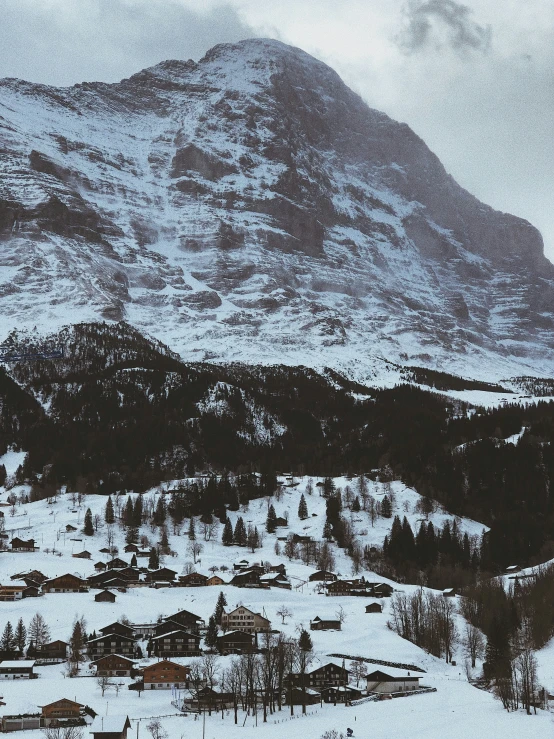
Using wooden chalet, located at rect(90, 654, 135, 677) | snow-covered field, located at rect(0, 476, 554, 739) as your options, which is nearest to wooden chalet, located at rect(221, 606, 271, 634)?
snow-covered field, located at rect(0, 476, 554, 739)

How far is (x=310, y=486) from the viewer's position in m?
177

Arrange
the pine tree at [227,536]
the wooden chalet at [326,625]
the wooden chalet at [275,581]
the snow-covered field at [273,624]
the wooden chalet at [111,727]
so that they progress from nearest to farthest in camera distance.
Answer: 1. the wooden chalet at [111,727]
2. the snow-covered field at [273,624]
3. the wooden chalet at [326,625]
4. the wooden chalet at [275,581]
5. the pine tree at [227,536]

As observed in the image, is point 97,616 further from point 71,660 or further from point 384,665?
point 384,665

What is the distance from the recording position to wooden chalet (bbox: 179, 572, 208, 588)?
117988 mm

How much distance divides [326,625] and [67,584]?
3441 cm

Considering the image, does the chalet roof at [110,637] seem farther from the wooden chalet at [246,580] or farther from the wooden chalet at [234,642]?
the wooden chalet at [246,580]

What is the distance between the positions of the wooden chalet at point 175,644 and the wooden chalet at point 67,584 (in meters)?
25.4

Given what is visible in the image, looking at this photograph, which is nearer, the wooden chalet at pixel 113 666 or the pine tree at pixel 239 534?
the wooden chalet at pixel 113 666

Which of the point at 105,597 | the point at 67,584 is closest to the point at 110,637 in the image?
the point at 105,597

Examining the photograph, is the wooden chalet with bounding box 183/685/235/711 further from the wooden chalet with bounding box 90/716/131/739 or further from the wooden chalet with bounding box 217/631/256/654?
the wooden chalet with bounding box 217/631/256/654

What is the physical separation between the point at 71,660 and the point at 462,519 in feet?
294

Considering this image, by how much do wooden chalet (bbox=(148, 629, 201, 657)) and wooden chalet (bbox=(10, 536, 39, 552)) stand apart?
4858cm

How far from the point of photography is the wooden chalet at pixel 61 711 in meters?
68.4

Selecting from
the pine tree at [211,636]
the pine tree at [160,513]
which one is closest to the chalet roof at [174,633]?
the pine tree at [211,636]
